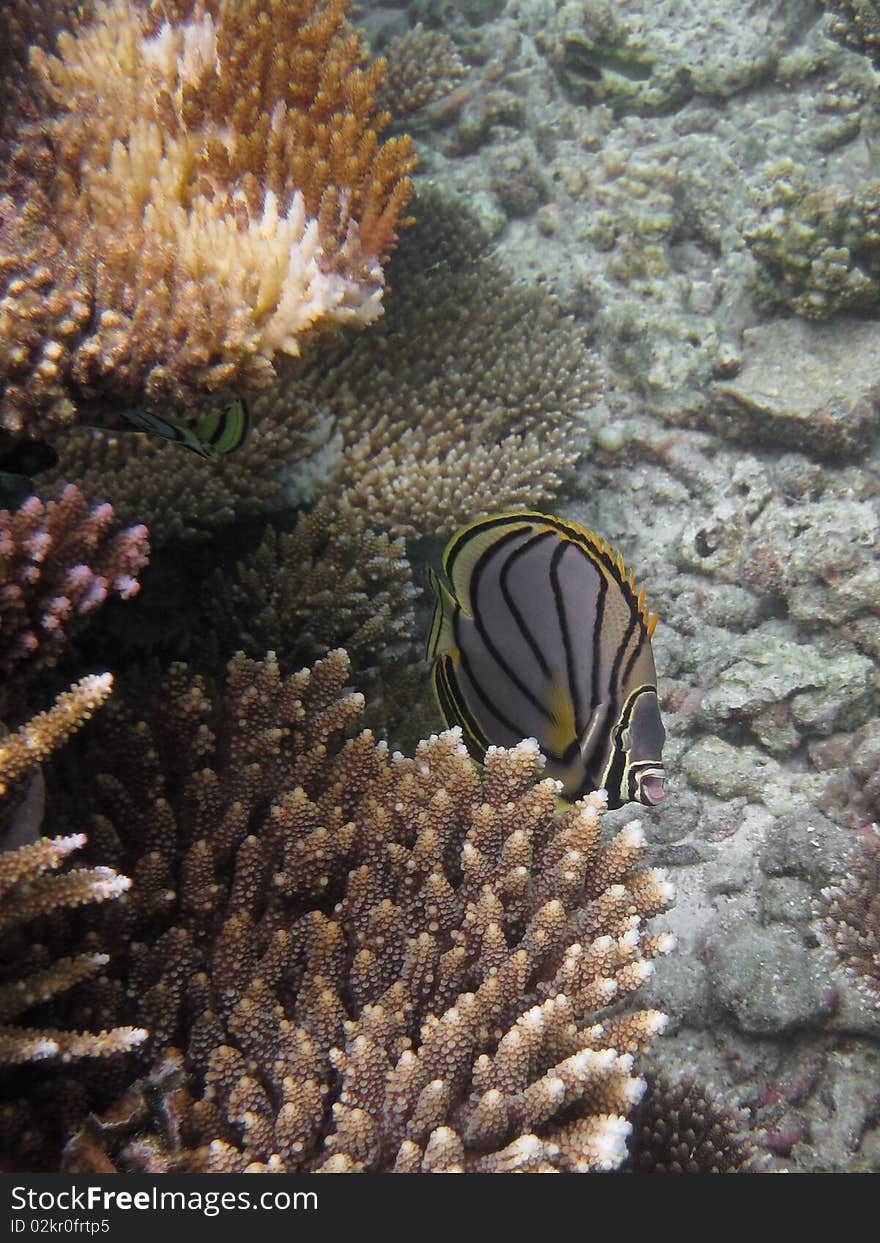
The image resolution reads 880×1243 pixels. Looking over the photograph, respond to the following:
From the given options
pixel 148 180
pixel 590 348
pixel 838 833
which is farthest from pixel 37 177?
pixel 838 833

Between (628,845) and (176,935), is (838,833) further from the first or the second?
(176,935)

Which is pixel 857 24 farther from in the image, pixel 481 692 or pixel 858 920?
A: pixel 481 692

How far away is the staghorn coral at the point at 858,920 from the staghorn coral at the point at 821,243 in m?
3.11

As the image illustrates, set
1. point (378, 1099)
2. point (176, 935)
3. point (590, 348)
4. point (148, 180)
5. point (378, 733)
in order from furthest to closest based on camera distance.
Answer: point (590, 348)
point (378, 733)
point (148, 180)
point (176, 935)
point (378, 1099)

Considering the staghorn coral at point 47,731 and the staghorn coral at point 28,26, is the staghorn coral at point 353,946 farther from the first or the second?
the staghorn coral at point 28,26

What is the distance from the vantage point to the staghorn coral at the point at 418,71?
5934 mm

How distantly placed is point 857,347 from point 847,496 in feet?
3.10

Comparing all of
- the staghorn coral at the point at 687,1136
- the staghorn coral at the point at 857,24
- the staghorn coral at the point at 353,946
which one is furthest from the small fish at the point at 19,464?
the staghorn coral at the point at 857,24

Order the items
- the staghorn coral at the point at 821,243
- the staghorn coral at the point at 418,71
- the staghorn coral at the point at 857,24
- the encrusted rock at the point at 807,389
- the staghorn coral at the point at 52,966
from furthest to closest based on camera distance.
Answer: the staghorn coral at the point at 418,71, the staghorn coral at the point at 857,24, the staghorn coral at the point at 821,243, the encrusted rock at the point at 807,389, the staghorn coral at the point at 52,966

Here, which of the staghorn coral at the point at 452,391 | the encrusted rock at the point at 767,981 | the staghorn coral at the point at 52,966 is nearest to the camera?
the staghorn coral at the point at 52,966

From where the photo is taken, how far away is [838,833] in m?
3.68

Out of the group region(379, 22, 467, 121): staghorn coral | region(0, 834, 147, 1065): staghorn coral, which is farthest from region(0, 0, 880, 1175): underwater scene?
region(379, 22, 467, 121): staghorn coral

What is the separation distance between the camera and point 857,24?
5.42 m

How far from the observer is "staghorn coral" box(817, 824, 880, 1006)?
3389 mm
